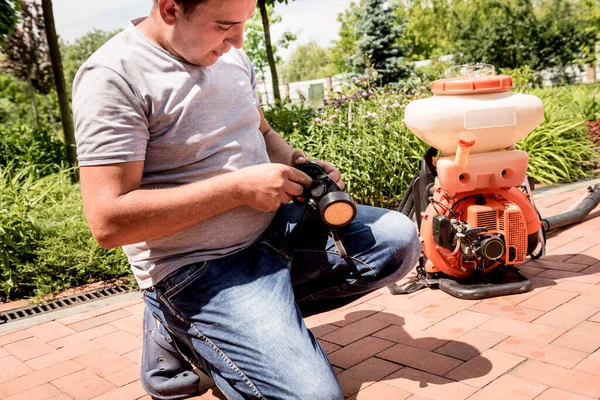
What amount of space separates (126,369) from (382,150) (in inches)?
116

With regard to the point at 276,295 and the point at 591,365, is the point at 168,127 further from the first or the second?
the point at 591,365

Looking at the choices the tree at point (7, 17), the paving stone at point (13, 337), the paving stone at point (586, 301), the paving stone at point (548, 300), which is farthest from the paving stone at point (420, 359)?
the tree at point (7, 17)

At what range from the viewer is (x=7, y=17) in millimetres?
6668

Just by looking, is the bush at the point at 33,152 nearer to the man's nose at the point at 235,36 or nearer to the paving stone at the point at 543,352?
the man's nose at the point at 235,36

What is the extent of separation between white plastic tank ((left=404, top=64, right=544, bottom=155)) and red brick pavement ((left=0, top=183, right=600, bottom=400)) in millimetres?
763

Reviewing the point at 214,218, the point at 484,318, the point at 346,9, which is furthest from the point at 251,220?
the point at 346,9

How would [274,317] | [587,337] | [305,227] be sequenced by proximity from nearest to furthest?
[274,317] → [305,227] → [587,337]

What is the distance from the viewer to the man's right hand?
1827mm

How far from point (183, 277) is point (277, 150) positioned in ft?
2.29

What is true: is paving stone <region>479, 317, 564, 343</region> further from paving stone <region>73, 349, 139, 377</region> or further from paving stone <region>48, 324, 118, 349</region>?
paving stone <region>48, 324, 118, 349</region>

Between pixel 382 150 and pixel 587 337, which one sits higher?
pixel 382 150

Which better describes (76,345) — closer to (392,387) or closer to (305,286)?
(305,286)

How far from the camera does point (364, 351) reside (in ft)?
8.56

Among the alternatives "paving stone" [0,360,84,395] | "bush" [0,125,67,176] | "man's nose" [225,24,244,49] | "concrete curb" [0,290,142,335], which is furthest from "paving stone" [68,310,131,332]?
"bush" [0,125,67,176]
